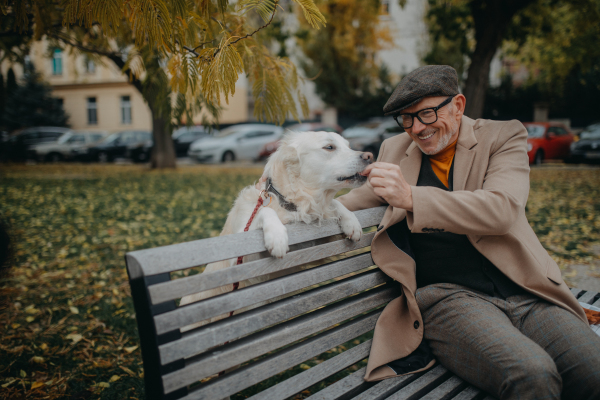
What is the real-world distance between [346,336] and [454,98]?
138 cm

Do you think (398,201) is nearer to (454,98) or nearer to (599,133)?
(454,98)

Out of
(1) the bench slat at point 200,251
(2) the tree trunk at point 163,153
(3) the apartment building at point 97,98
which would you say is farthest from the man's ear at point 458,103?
(3) the apartment building at point 97,98

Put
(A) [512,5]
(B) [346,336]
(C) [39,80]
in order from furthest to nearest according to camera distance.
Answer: (C) [39,80] → (A) [512,5] → (B) [346,336]

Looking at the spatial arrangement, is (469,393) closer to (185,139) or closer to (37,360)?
(37,360)

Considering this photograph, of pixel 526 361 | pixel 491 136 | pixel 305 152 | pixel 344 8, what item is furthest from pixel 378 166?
pixel 344 8

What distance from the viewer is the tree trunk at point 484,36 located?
8.00m

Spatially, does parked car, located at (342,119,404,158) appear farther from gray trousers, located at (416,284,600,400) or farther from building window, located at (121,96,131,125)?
building window, located at (121,96,131,125)

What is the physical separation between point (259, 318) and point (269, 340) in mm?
108

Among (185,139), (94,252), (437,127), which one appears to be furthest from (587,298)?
(185,139)

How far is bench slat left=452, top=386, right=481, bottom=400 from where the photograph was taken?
1.80m

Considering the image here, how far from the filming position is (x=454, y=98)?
2180 millimetres

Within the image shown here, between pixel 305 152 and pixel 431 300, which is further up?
pixel 305 152

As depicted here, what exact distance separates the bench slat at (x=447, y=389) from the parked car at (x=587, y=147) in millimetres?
16939

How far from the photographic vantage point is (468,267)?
209 cm
